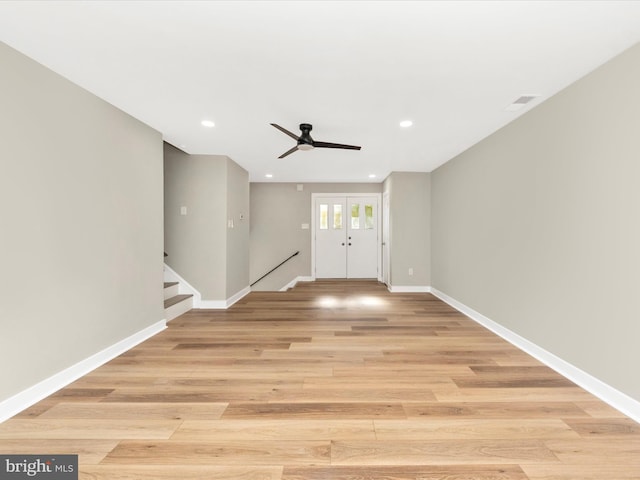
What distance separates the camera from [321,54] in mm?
2123

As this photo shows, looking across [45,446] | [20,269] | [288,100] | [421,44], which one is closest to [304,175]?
[288,100]

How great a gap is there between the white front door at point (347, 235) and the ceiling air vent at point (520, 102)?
4.64 metres

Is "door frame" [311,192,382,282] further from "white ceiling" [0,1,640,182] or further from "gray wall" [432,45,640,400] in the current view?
"white ceiling" [0,1,640,182]

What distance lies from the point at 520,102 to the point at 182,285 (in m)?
4.91

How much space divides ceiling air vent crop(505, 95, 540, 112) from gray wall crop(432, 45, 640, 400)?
0.15m

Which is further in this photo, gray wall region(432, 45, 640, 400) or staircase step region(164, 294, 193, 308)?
staircase step region(164, 294, 193, 308)

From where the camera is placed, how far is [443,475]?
1.45m

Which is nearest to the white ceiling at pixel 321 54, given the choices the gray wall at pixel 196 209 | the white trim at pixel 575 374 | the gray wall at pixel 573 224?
the gray wall at pixel 573 224

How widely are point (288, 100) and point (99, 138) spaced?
5.67 ft

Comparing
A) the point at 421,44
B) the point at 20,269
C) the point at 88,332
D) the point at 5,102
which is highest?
the point at 421,44

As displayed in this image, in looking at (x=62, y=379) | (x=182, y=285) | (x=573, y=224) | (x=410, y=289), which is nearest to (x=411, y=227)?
(x=410, y=289)

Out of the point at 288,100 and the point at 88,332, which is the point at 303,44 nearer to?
the point at 288,100

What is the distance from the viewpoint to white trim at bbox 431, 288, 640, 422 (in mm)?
1945

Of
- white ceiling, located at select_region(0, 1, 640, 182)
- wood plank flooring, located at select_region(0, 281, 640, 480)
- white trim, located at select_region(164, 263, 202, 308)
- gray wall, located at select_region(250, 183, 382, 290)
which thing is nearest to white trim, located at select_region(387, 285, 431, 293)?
gray wall, located at select_region(250, 183, 382, 290)
